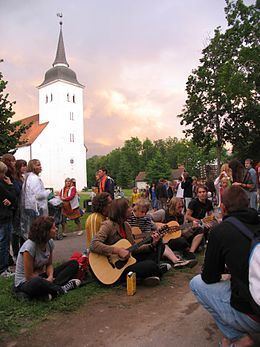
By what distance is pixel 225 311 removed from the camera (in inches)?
112

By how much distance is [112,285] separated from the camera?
4.96 meters

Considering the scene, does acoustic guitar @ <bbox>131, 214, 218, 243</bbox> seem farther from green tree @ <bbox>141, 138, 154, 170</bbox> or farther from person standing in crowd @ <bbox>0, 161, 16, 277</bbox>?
green tree @ <bbox>141, 138, 154, 170</bbox>

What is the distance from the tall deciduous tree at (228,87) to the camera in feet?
80.1

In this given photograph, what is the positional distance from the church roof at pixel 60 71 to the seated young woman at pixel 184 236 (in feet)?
211

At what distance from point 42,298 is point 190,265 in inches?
103

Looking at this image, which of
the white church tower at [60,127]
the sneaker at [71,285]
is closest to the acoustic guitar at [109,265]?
the sneaker at [71,285]

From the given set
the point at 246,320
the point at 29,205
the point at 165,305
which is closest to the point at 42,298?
the point at 165,305

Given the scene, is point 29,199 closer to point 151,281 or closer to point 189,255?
point 151,281

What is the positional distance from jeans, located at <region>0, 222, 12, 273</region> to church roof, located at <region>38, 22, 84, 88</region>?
214 ft

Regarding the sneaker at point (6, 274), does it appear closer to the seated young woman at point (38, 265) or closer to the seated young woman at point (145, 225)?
the seated young woman at point (38, 265)

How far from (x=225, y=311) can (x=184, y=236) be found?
4001 millimetres

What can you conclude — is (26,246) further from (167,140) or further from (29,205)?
(167,140)

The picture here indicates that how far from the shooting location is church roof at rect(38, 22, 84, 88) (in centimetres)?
6762

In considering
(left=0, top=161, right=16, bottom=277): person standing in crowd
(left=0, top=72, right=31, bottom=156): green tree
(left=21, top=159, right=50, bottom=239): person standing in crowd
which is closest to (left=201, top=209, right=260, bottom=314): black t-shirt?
(left=0, top=161, right=16, bottom=277): person standing in crowd
